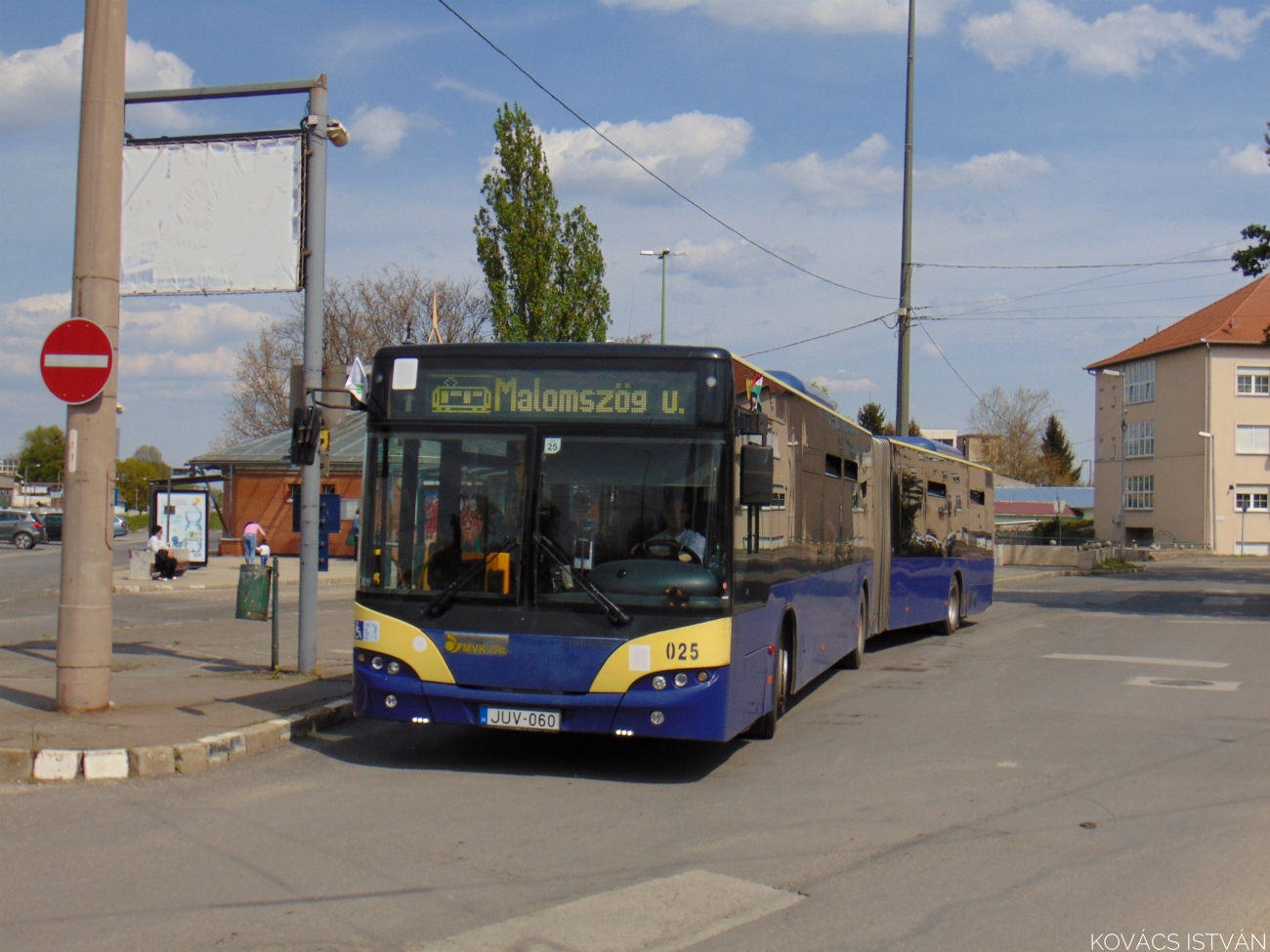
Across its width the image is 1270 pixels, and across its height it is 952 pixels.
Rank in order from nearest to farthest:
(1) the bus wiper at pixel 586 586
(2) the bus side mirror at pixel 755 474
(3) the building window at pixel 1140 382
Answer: (1) the bus wiper at pixel 586 586, (2) the bus side mirror at pixel 755 474, (3) the building window at pixel 1140 382

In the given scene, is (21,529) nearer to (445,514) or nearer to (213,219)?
(213,219)

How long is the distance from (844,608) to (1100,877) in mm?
7429

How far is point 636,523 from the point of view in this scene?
25.8 ft

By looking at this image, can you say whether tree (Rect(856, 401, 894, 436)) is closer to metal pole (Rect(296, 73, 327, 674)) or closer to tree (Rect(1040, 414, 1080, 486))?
tree (Rect(1040, 414, 1080, 486))

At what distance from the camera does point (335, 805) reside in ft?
23.5

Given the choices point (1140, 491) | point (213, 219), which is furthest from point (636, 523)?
point (1140, 491)

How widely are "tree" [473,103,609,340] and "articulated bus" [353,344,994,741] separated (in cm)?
2547

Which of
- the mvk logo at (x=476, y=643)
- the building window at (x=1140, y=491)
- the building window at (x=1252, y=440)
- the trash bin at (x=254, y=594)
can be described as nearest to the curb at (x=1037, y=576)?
the trash bin at (x=254, y=594)

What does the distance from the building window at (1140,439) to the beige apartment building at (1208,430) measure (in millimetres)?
92

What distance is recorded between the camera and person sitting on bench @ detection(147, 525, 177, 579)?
28531 millimetres

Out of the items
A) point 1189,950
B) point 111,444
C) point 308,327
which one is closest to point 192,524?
point 308,327

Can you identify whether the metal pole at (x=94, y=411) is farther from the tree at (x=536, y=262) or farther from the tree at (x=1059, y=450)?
the tree at (x=1059, y=450)

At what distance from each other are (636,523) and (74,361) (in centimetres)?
443

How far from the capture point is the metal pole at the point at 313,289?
11852 millimetres
